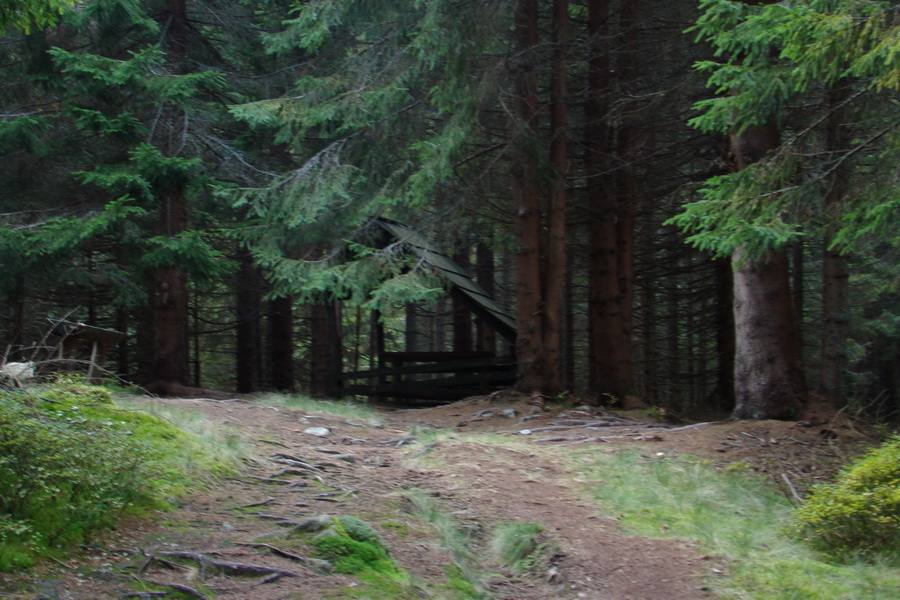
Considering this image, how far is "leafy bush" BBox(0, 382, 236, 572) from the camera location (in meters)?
3.90

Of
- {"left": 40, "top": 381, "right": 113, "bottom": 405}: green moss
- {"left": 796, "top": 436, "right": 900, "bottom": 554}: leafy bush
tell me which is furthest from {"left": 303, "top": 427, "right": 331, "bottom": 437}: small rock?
{"left": 796, "top": 436, "right": 900, "bottom": 554}: leafy bush

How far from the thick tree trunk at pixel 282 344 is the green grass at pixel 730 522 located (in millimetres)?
13366

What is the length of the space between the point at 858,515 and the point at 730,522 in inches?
42.0

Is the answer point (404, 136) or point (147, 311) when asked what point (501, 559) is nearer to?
point (404, 136)

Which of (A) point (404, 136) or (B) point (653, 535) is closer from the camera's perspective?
(B) point (653, 535)

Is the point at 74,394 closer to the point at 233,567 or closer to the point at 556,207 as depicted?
the point at 233,567

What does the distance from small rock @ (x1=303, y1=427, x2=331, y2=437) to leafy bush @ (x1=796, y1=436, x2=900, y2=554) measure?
5.24 m

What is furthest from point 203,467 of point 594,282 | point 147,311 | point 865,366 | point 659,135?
point 865,366

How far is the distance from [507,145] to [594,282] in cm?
371

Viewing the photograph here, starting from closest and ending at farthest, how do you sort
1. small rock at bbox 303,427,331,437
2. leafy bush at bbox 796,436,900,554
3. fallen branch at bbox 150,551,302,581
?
fallen branch at bbox 150,551,302,581 → leafy bush at bbox 796,436,900,554 → small rock at bbox 303,427,331,437

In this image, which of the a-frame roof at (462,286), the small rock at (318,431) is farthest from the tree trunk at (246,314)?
the small rock at (318,431)

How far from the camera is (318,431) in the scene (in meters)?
8.87

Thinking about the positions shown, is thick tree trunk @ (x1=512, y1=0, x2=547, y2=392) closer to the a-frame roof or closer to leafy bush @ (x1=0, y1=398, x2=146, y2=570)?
the a-frame roof

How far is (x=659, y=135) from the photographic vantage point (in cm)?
1622
